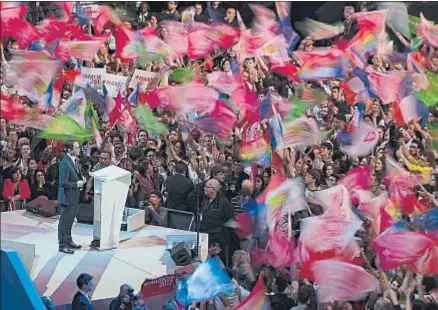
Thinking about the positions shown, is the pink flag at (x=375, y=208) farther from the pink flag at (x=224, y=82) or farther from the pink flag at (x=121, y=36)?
the pink flag at (x=121, y=36)

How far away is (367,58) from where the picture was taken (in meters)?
2.83

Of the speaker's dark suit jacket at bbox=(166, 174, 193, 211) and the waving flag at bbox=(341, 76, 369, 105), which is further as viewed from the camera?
the speaker's dark suit jacket at bbox=(166, 174, 193, 211)

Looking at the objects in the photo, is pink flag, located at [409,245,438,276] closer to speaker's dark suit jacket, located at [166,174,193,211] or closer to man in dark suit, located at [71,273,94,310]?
speaker's dark suit jacket, located at [166,174,193,211]

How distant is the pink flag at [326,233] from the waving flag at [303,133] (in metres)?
0.27

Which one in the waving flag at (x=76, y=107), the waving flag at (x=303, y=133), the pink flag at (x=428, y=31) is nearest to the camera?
the pink flag at (x=428, y=31)

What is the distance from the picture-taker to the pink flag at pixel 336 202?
284 cm

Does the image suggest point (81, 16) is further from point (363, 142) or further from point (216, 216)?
point (363, 142)

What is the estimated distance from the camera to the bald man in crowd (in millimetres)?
2910

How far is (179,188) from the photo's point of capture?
295 cm

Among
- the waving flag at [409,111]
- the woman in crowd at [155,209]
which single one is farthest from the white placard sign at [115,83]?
the waving flag at [409,111]

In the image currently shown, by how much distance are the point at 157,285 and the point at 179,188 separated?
0.37 metres

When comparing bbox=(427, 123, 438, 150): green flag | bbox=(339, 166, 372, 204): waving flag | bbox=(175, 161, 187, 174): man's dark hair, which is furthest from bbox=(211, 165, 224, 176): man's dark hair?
bbox=(427, 123, 438, 150): green flag

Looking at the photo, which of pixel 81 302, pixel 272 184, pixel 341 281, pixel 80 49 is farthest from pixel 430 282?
pixel 80 49

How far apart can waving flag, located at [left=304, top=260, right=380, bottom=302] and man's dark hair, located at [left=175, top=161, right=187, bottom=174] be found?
0.58 m
